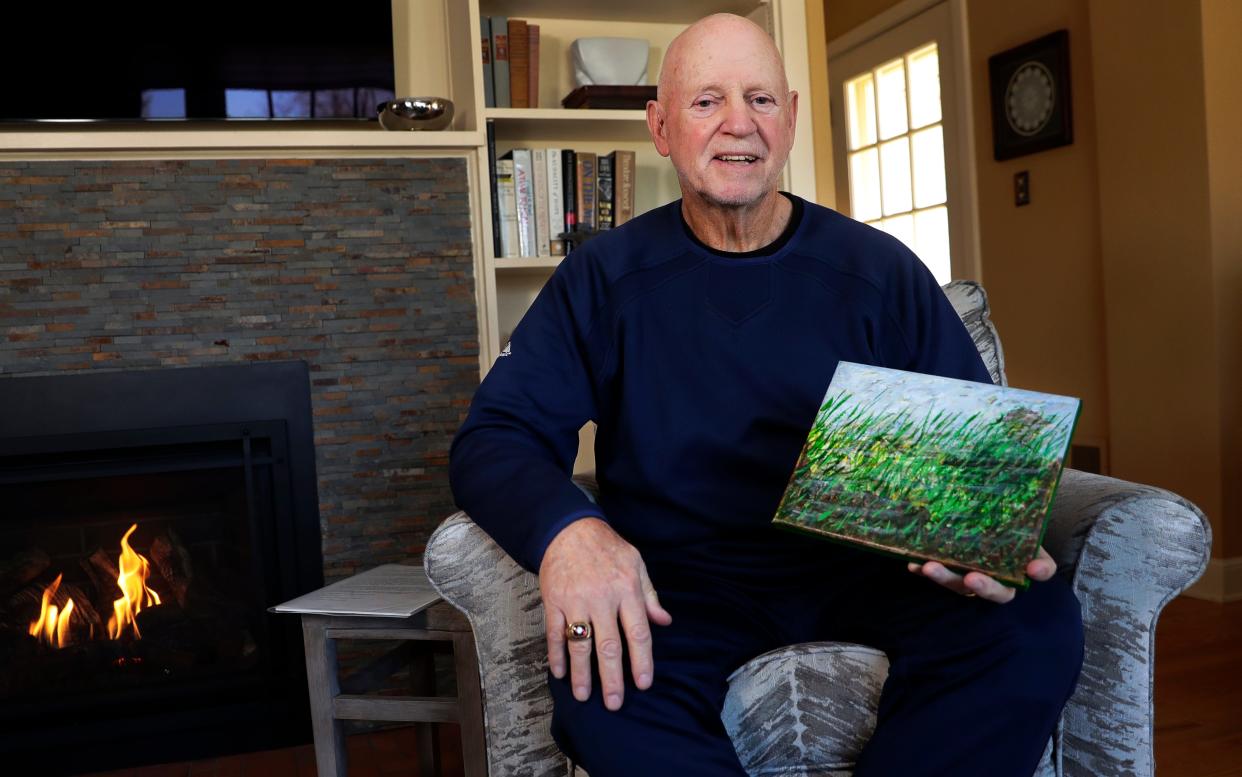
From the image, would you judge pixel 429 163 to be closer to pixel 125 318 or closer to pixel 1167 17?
pixel 125 318

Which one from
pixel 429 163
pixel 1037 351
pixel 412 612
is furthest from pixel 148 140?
pixel 1037 351

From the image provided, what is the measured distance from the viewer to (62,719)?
2.36 meters

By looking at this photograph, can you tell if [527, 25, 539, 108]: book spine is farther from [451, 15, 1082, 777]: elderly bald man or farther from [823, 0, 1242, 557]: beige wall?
[823, 0, 1242, 557]: beige wall

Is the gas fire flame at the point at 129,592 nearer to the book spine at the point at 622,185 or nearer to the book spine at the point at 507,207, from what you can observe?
the book spine at the point at 507,207

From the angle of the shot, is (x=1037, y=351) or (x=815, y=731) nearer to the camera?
(x=815, y=731)

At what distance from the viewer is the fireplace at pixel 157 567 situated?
2332mm

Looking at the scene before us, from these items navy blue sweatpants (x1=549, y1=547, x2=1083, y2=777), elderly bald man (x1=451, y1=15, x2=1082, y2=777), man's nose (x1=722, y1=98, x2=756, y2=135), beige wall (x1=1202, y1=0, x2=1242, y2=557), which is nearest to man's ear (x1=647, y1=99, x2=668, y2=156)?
elderly bald man (x1=451, y1=15, x2=1082, y2=777)

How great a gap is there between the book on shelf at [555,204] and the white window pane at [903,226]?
2.23 m

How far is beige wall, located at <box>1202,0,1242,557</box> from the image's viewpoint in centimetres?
306

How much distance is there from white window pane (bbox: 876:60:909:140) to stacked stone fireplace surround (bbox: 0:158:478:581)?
8.35ft

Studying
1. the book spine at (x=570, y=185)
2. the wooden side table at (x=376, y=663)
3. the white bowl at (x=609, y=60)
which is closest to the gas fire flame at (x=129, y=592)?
the wooden side table at (x=376, y=663)

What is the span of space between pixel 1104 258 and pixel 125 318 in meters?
2.77

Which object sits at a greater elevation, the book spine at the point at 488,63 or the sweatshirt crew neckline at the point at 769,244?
the book spine at the point at 488,63

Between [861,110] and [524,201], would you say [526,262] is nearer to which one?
[524,201]
